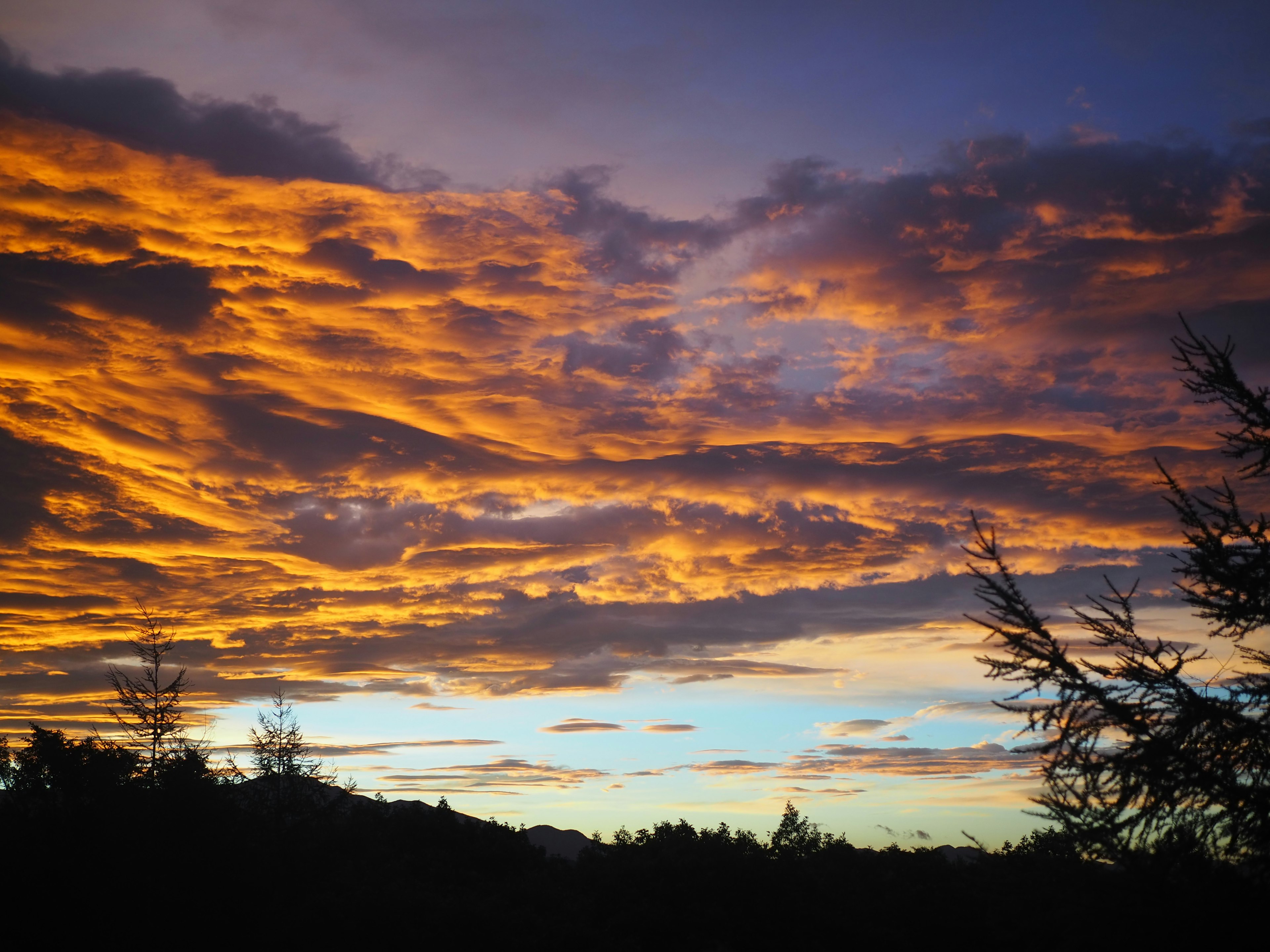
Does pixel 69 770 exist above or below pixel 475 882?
above

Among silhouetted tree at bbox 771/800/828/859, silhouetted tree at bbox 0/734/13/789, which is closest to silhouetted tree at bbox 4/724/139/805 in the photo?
silhouetted tree at bbox 0/734/13/789

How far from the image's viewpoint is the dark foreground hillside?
55.4 ft

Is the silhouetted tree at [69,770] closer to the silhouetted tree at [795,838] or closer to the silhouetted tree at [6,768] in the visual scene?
the silhouetted tree at [6,768]

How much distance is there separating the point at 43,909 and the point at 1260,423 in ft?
105

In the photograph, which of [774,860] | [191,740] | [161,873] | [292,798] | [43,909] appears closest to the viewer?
[43,909]

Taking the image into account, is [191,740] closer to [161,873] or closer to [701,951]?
[161,873]

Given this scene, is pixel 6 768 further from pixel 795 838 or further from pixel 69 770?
pixel 795 838

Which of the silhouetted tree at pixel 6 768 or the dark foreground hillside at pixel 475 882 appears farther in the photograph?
the silhouetted tree at pixel 6 768

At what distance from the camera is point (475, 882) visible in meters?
41.4

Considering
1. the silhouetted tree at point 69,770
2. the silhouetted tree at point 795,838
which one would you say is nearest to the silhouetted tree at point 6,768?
the silhouetted tree at point 69,770

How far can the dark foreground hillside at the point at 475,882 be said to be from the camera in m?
16.9

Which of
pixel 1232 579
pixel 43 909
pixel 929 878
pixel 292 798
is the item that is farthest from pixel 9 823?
pixel 929 878

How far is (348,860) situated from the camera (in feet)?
125

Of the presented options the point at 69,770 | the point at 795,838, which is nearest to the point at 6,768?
the point at 69,770
